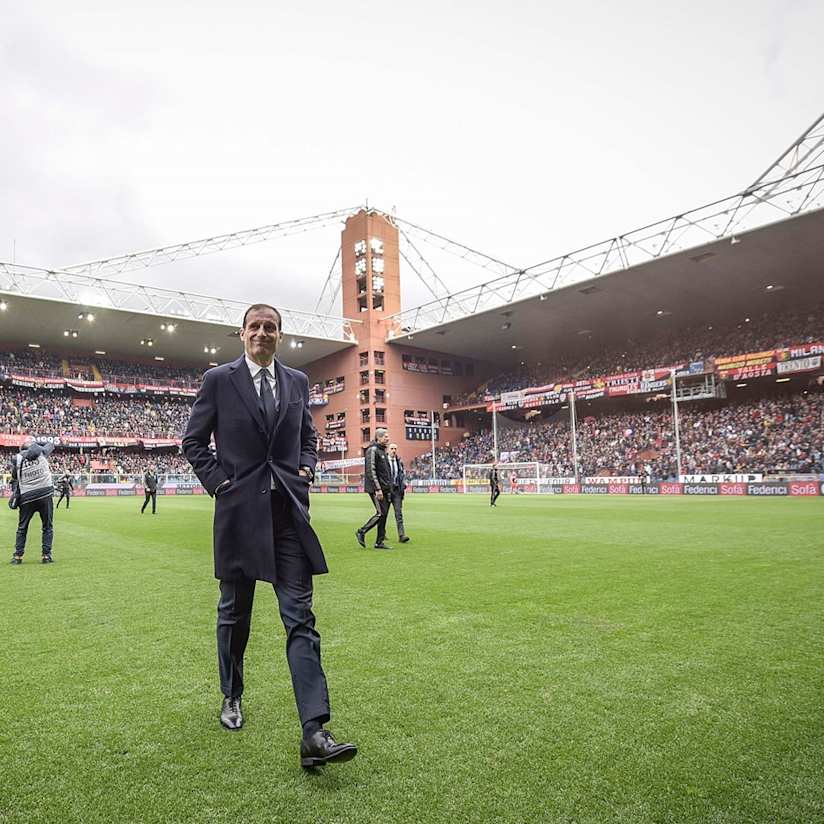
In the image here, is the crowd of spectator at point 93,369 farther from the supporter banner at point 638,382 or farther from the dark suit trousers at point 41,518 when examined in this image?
the dark suit trousers at point 41,518

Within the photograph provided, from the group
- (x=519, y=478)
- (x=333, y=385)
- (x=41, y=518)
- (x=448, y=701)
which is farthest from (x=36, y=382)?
(x=448, y=701)

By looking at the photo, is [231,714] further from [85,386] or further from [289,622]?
[85,386]

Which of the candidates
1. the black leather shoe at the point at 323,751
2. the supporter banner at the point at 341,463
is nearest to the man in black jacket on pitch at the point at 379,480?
the black leather shoe at the point at 323,751

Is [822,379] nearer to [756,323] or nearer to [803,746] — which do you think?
[756,323]

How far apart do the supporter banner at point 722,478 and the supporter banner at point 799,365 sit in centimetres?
847

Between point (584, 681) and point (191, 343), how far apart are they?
60.6 metres

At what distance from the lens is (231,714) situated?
3.34m

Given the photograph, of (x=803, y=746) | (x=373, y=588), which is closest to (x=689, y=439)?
(x=373, y=588)

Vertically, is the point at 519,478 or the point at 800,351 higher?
the point at 800,351

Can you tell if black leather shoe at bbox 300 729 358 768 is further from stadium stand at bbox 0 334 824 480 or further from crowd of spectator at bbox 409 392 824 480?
stadium stand at bbox 0 334 824 480

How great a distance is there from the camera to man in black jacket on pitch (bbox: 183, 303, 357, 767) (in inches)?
124

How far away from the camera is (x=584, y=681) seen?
3.91 m

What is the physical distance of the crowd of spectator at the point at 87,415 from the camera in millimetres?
55875

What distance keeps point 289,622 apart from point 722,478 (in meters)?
36.0
